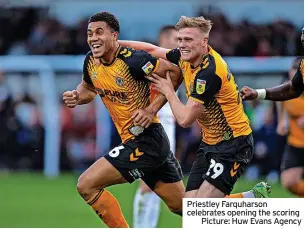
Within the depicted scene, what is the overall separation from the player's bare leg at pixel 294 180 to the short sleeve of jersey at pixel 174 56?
→ 12.6 ft

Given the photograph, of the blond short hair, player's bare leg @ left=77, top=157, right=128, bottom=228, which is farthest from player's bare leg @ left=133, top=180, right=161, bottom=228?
the blond short hair

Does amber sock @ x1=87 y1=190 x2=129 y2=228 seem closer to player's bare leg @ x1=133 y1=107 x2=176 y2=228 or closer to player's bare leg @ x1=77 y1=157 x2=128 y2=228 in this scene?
player's bare leg @ x1=77 y1=157 x2=128 y2=228

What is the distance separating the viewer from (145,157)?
9227 millimetres

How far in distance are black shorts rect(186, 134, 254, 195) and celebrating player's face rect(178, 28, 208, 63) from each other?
2.97ft

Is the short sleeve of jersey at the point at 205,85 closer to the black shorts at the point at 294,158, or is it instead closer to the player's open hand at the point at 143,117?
the player's open hand at the point at 143,117

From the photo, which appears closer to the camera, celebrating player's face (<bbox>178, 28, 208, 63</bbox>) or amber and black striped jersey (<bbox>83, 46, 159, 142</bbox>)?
celebrating player's face (<bbox>178, 28, 208, 63</bbox>)

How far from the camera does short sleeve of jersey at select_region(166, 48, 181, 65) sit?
921 centimetres

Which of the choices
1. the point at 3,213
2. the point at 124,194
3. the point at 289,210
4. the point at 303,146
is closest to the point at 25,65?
the point at 124,194

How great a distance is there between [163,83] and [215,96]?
1.70ft

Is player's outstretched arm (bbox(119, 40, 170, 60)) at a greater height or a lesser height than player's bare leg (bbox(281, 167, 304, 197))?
greater

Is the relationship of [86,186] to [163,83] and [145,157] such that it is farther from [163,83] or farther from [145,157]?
[163,83]

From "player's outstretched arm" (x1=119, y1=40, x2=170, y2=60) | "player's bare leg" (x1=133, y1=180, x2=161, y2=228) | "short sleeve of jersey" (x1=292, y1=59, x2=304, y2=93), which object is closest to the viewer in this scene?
"player's outstretched arm" (x1=119, y1=40, x2=170, y2=60)

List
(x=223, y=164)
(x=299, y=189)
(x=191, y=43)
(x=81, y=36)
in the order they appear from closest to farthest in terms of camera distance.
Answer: (x=191, y=43), (x=223, y=164), (x=299, y=189), (x=81, y=36)

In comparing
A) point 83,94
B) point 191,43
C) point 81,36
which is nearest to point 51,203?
point 83,94
